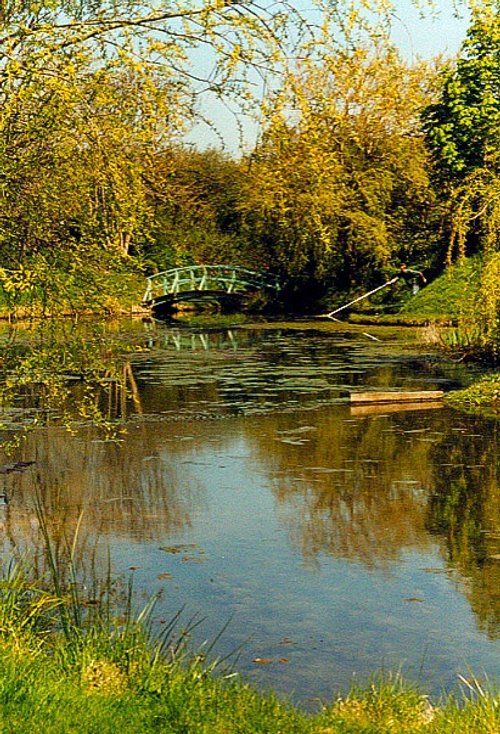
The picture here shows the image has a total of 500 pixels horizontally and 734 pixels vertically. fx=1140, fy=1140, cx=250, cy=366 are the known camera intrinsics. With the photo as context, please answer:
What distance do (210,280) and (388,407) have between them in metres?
23.5

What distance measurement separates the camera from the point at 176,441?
1413 cm

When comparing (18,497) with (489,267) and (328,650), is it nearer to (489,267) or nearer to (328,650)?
(328,650)

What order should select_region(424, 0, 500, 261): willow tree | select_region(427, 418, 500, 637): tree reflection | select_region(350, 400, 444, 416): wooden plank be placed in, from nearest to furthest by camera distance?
1. select_region(427, 418, 500, 637): tree reflection
2. select_region(350, 400, 444, 416): wooden plank
3. select_region(424, 0, 500, 261): willow tree

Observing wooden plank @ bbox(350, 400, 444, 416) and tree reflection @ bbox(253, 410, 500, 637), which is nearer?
tree reflection @ bbox(253, 410, 500, 637)

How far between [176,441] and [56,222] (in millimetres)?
6384

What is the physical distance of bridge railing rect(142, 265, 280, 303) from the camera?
38.1 meters

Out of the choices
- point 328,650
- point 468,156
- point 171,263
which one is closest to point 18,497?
point 328,650

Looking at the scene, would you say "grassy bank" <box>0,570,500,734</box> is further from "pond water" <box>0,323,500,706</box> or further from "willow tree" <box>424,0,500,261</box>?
"willow tree" <box>424,0,500,261</box>

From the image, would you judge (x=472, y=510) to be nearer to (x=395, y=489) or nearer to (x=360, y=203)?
(x=395, y=489)

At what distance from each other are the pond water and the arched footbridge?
19.8 m

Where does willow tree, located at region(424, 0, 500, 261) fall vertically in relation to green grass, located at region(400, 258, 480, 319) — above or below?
above

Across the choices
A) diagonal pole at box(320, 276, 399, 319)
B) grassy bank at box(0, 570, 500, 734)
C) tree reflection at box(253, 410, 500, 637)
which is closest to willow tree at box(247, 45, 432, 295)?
diagonal pole at box(320, 276, 399, 319)

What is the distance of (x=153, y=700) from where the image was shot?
498 cm

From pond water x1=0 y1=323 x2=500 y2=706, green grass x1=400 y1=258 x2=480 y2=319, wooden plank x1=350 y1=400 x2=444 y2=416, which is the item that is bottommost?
pond water x1=0 y1=323 x2=500 y2=706
